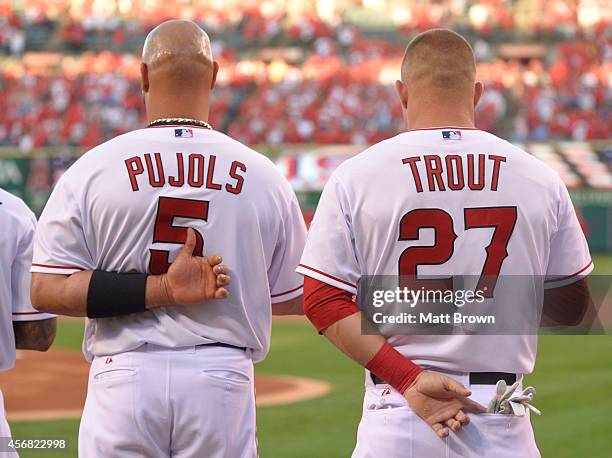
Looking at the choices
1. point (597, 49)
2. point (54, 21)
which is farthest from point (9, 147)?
point (597, 49)

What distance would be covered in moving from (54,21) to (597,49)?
563 inches

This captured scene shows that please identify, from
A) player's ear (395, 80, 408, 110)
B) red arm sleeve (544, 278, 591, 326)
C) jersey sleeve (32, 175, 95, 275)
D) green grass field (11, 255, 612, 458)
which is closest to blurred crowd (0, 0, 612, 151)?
green grass field (11, 255, 612, 458)

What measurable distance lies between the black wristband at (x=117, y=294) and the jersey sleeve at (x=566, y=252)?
3.71 feet

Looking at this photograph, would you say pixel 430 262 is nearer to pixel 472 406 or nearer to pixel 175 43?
pixel 472 406

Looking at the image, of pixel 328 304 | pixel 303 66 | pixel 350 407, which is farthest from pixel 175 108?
pixel 303 66

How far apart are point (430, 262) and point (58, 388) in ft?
24.5

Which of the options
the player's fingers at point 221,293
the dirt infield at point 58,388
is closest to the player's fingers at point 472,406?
the player's fingers at point 221,293

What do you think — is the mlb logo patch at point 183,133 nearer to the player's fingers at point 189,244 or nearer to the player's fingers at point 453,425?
the player's fingers at point 189,244

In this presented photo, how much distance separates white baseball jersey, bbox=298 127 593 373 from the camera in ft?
9.34

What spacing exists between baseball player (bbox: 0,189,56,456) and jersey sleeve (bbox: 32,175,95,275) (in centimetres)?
31

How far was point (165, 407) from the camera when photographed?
2.96m

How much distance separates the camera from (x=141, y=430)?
9.72 feet

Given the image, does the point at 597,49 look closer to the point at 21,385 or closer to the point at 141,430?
the point at 21,385

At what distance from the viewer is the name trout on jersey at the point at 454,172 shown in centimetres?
287
